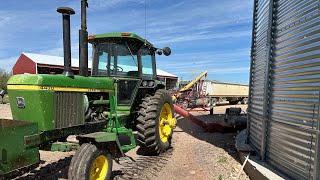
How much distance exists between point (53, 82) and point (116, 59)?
2.22 m

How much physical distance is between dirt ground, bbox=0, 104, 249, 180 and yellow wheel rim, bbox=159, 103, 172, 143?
0.40 metres

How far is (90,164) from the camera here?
13.1 feet

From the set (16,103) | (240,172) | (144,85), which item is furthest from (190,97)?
(16,103)

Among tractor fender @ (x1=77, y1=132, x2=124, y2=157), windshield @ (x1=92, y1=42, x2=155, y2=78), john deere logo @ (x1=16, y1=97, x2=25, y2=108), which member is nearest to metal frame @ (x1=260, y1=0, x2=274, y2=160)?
tractor fender @ (x1=77, y1=132, x2=124, y2=157)

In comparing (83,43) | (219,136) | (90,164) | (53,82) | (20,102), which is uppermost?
(83,43)

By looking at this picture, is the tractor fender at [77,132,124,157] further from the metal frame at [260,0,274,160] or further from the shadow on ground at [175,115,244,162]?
the shadow on ground at [175,115,244,162]

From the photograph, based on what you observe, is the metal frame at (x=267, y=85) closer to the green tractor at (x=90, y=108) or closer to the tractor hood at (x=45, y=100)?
the green tractor at (x=90, y=108)

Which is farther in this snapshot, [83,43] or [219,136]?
[219,136]

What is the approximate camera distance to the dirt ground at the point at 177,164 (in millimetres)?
5090

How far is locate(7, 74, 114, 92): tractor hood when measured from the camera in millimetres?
3924

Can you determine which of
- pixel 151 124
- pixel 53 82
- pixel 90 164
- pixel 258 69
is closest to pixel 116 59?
pixel 151 124

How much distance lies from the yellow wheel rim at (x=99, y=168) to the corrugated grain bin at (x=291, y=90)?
8.71 ft

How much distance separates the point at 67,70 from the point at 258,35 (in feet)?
13.1

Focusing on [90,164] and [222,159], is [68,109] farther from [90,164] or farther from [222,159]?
[222,159]
